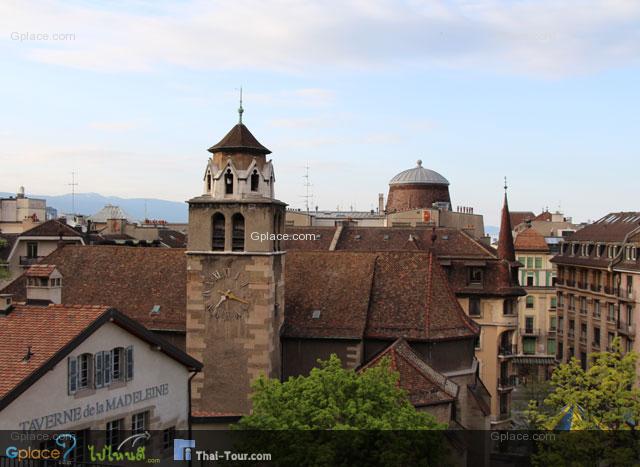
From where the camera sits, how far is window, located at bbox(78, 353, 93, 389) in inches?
928

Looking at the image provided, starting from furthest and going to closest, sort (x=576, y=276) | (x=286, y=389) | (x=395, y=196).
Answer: (x=395, y=196)
(x=576, y=276)
(x=286, y=389)

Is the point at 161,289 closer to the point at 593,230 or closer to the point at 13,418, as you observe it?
the point at 13,418

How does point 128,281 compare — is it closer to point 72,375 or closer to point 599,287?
point 72,375

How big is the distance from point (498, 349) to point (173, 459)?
31259 millimetres

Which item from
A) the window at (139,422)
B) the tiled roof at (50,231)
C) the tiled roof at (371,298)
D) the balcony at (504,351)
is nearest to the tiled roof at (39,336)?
the window at (139,422)

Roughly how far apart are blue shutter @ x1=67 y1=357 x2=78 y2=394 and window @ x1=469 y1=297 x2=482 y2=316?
36037mm

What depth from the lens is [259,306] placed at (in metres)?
36.2

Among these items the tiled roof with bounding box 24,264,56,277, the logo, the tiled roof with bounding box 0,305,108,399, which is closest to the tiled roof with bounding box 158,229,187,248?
the tiled roof with bounding box 24,264,56,277

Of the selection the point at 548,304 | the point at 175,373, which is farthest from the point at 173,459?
the point at 548,304

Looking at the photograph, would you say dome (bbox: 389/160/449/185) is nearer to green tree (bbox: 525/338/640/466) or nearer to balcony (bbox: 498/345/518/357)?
balcony (bbox: 498/345/518/357)

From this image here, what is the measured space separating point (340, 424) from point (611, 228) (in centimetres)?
5031

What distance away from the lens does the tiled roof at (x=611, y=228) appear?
214ft

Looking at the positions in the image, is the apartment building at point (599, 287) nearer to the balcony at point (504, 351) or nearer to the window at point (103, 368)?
the balcony at point (504, 351)

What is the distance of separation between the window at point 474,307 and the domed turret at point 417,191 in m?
47.2
